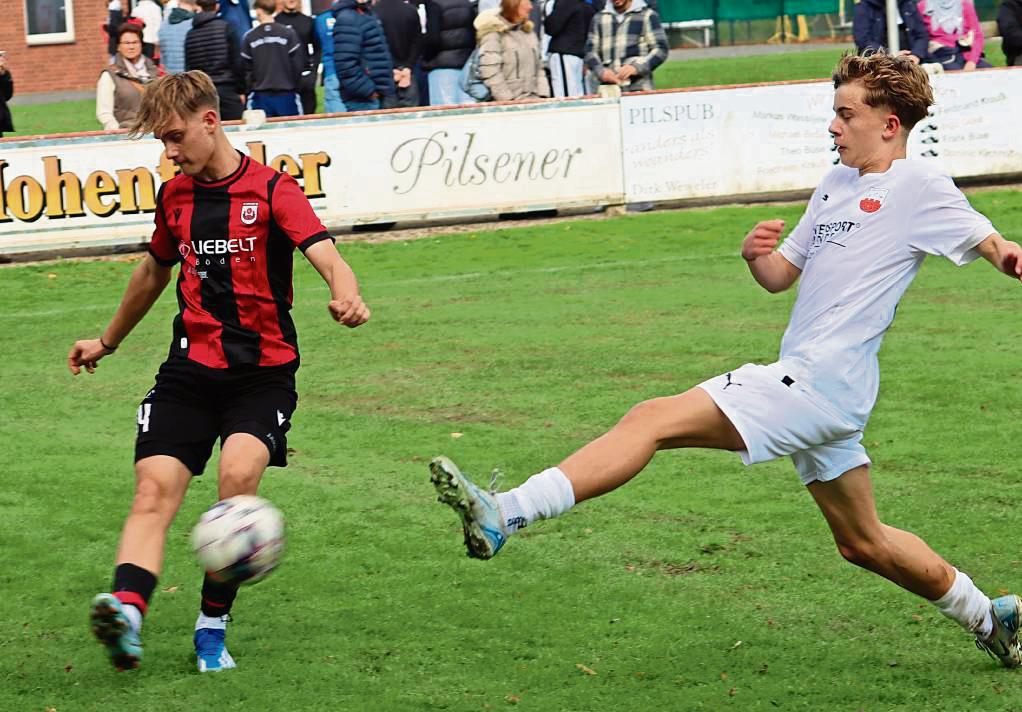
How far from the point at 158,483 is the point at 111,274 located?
10459 mm

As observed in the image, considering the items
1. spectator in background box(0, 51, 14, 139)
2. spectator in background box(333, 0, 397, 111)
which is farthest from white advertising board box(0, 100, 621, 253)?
spectator in background box(0, 51, 14, 139)

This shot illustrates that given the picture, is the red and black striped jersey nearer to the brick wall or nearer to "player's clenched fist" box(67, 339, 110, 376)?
"player's clenched fist" box(67, 339, 110, 376)

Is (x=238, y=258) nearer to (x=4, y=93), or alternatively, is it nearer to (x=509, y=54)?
(x=509, y=54)

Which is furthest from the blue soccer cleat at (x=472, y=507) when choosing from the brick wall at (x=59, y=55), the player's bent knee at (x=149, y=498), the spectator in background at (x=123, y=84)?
the brick wall at (x=59, y=55)

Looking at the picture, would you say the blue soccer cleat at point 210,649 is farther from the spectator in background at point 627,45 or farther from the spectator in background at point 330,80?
the spectator in background at point 627,45

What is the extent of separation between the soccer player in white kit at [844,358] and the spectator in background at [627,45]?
12.7 metres

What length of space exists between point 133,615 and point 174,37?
46.9 feet

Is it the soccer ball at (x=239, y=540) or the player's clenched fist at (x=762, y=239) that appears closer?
the soccer ball at (x=239, y=540)

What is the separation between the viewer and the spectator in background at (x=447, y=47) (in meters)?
18.2

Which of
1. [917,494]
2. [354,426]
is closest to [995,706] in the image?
[917,494]

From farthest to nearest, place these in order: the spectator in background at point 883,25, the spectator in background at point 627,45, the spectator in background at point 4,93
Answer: the spectator in background at point 883,25, the spectator in background at point 4,93, the spectator in background at point 627,45

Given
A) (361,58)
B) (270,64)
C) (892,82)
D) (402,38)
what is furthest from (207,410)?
(402,38)

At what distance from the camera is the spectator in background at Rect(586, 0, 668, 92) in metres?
18.0

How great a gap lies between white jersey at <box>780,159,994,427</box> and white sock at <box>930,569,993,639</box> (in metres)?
0.79
